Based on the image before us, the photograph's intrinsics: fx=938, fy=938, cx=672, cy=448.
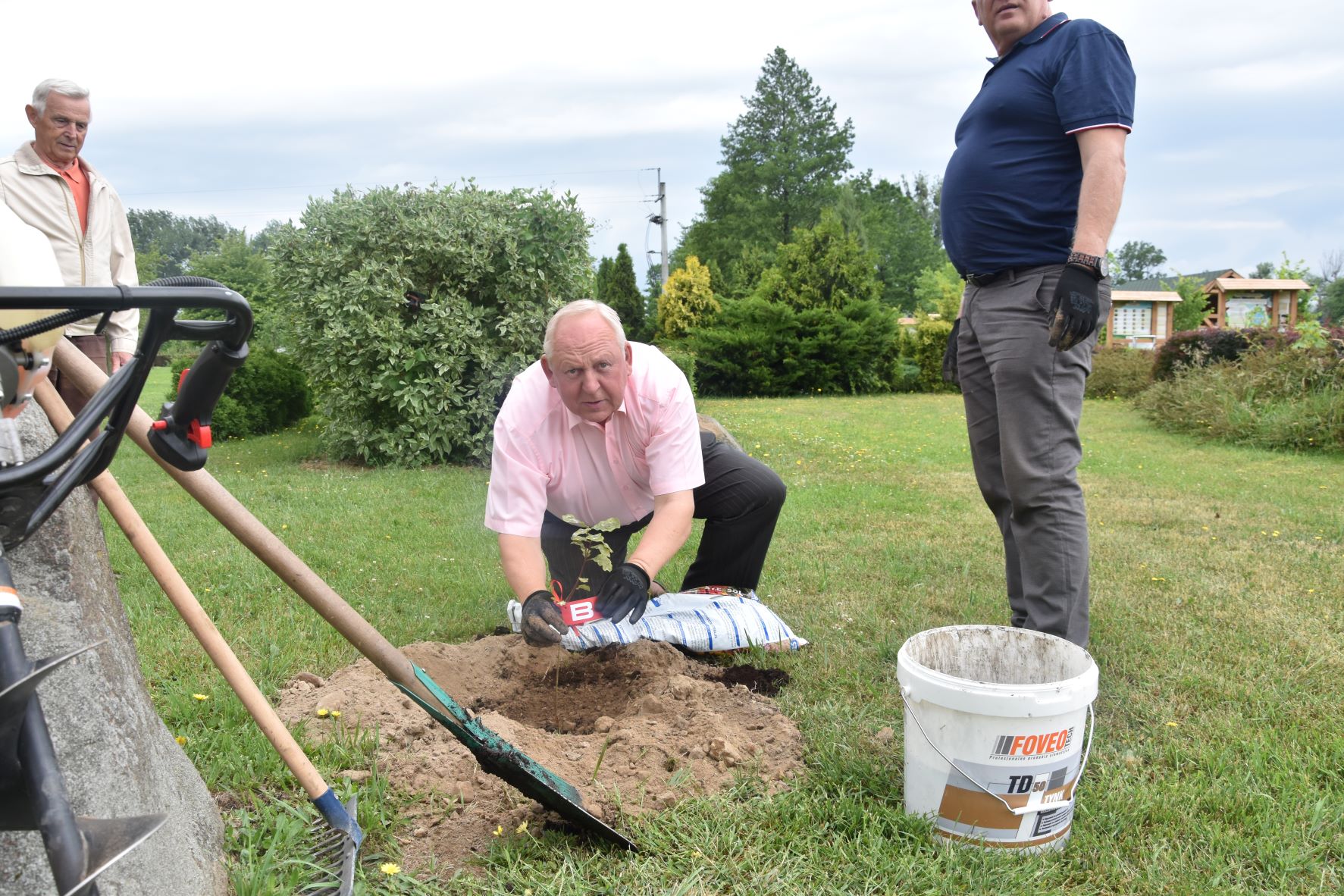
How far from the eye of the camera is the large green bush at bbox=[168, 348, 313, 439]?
31.6 ft

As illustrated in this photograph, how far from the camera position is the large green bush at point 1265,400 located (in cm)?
821

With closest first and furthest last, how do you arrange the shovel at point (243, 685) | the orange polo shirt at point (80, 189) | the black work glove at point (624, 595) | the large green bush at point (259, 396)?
the shovel at point (243, 685), the black work glove at point (624, 595), the orange polo shirt at point (80, 189), the large green bush at point (259, 396)

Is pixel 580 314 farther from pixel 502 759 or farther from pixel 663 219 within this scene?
pixel 663 219

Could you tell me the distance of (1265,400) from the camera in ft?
30.0

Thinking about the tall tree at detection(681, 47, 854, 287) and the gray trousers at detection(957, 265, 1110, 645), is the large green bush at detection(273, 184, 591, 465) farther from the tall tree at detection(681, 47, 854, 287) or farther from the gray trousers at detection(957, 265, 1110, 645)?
the tall tree at detection(681, 47, 854, 287)

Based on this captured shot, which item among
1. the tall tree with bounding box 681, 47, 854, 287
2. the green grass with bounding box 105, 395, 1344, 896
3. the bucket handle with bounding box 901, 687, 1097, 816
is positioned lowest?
the green grass with bounding box 105, 395, 1344, 896

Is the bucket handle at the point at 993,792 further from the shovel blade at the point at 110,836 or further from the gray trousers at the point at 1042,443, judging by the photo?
the shovel blade at the point at 110,836

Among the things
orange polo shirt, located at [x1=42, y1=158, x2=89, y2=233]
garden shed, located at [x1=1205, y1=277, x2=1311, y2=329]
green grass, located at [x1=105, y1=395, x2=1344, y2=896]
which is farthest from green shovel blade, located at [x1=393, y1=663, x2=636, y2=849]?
garden shed, located at [x1=1205, y1=277, x2=1311, y2=329]

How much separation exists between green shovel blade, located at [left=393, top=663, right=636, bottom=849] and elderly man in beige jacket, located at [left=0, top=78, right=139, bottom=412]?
248 centimetres

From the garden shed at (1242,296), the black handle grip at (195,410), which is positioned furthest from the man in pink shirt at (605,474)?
the garden shed at (1242,296)

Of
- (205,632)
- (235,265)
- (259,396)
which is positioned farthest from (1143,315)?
(205,632)

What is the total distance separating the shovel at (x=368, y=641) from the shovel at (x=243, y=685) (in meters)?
0.18

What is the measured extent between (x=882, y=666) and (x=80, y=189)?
370cm

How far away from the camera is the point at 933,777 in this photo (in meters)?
2.02
